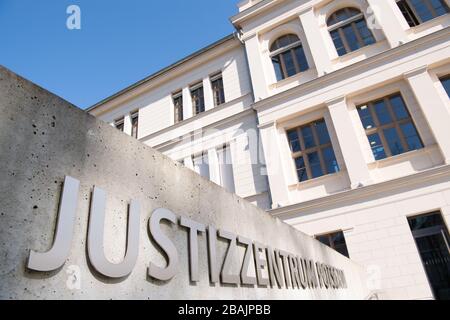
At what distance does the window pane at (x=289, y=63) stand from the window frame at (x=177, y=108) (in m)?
5.28

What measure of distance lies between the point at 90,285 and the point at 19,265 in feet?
0.98

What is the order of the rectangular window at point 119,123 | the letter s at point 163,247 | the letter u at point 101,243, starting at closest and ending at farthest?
the letter u at point 101,243 → the letter s at point 163,247 → the rectangular window at point 119,123

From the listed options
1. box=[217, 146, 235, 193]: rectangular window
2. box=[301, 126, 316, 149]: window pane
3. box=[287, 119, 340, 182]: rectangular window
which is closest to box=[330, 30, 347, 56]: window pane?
box=[287, 119, 340, 182]: rectangular window

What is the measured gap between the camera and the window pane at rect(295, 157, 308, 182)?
9625 mm

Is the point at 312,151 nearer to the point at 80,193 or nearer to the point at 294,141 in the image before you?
the point at 294,141

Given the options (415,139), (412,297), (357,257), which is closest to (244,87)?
(415,139)

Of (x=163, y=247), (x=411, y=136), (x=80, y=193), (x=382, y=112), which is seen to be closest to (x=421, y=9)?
(x=382, y=112)

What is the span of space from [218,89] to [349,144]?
6.69 meters

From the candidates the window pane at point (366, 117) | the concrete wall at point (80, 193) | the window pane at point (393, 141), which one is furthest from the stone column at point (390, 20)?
the concrete wall at point (80, 193)

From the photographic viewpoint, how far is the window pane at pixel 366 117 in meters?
9.22

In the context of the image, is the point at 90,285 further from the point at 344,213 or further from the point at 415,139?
the point at 415,139

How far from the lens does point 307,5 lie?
1159cm

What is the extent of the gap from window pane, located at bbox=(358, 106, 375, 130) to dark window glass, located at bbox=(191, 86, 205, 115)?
6.78m

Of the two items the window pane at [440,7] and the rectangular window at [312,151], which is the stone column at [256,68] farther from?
the window pane at [440,7]
